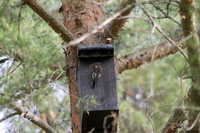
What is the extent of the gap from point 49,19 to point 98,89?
0.70 meters

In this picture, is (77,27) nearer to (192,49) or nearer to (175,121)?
(175,121)

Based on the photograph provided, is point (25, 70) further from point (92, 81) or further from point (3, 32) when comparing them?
point (92, 81)

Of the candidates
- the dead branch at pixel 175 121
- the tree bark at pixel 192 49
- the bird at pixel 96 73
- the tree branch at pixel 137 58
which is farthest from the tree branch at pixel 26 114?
the tree bark at pixel 192 49

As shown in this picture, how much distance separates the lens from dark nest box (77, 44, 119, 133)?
9.48ft

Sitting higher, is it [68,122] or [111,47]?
[111,47]

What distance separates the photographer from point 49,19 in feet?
10.1

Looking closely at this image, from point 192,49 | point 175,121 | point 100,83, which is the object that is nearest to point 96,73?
point 100,83

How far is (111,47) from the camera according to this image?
3020 mm

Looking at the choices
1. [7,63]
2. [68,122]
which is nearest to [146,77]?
[68,122]

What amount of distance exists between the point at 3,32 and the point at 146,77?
6741 mm

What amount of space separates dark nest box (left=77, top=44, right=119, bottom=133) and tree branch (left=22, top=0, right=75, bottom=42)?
207 millimetres

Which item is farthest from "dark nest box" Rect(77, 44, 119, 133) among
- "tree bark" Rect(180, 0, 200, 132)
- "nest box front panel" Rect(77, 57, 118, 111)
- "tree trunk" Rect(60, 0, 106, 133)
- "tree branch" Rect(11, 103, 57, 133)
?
"tree bark" Rect(180, 0, 200, 132)

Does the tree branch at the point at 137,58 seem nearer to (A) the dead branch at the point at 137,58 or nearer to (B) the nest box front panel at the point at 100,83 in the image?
(A) the dead branch at the point at 137,58

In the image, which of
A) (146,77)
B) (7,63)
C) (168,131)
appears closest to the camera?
(168,131)
